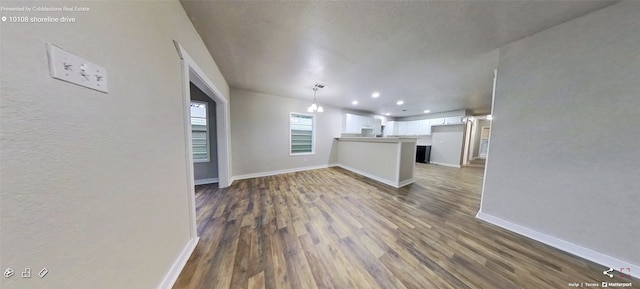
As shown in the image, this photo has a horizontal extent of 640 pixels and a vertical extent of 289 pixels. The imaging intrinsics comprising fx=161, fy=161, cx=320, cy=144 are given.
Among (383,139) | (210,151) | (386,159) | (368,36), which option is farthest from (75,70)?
(386,159)

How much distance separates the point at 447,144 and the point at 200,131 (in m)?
7.83

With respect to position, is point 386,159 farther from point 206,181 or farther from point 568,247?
point 206,181

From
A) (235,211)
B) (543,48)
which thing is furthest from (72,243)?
(543,48)

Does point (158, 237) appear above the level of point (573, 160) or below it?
below

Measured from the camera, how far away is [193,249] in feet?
5.28

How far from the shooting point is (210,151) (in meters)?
3.59

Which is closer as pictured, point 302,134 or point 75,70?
point 75,70

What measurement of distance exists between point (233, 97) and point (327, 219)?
3322mm

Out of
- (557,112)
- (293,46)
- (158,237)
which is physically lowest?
(158,237)

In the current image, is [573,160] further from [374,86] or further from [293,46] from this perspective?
[293,46]

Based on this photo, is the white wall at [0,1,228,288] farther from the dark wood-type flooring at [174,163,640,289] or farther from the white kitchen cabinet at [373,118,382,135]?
the white kitchen cabinet at [373,118,382,135]

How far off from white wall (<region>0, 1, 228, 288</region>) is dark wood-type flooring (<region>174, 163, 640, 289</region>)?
0.63 metres

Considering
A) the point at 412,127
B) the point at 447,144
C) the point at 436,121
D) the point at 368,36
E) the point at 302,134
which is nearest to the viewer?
the point at 368,36

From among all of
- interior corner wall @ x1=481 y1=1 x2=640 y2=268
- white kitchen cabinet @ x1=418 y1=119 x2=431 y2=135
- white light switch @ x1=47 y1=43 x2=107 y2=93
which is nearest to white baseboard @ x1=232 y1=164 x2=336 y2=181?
white light switch @ x1=47 y1=43 x2=107 y2=93
